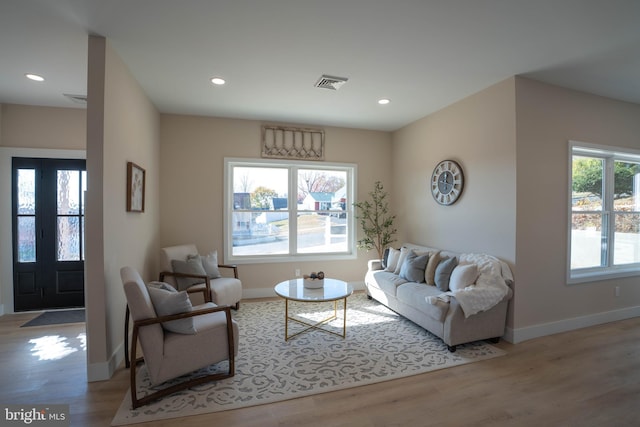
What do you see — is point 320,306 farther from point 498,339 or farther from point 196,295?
point 498,339

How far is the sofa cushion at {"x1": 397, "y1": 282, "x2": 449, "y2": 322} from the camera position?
291 centimetres

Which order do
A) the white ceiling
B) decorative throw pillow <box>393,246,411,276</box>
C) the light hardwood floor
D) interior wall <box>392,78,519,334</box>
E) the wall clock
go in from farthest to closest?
decorative throw pillow <box>393,246,411,276</box> → the wall clock → interior wall <box>392,78,519,334</box> → the white ceiling → the light hardwood floor

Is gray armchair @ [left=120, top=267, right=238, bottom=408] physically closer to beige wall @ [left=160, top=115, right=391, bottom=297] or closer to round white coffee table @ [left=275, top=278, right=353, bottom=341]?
round white coffee table @ [left=275, top=278, right=353, bottom=341]

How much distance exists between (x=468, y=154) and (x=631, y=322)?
2956 mm

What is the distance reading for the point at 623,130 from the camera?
12.2 ft

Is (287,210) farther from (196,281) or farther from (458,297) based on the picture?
(458,297)

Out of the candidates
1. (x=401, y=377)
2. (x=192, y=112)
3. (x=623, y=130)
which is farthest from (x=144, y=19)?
(x=623, y=130)

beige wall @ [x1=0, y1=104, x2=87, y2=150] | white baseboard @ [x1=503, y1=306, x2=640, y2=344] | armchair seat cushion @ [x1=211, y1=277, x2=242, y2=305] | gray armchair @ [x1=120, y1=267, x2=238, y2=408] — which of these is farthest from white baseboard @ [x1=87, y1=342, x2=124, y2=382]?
white baseboard @ [x1=503, y1=306, x2=640, y2=344]

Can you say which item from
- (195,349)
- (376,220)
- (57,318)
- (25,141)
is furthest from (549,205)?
(25,141)

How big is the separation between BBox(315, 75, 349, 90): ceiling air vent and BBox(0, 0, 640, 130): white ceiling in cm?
8

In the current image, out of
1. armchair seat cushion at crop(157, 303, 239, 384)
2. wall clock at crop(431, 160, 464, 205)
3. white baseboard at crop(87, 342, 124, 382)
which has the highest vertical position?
wall clock at crop(431, 160, 464, 205)

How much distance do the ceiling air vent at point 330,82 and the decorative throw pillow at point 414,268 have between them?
2.36m

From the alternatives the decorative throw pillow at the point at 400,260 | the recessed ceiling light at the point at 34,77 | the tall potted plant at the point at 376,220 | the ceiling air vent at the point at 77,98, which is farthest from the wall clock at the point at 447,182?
the recessed ceiling light at the point at 34,77

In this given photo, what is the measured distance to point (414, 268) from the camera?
368 centimetres
